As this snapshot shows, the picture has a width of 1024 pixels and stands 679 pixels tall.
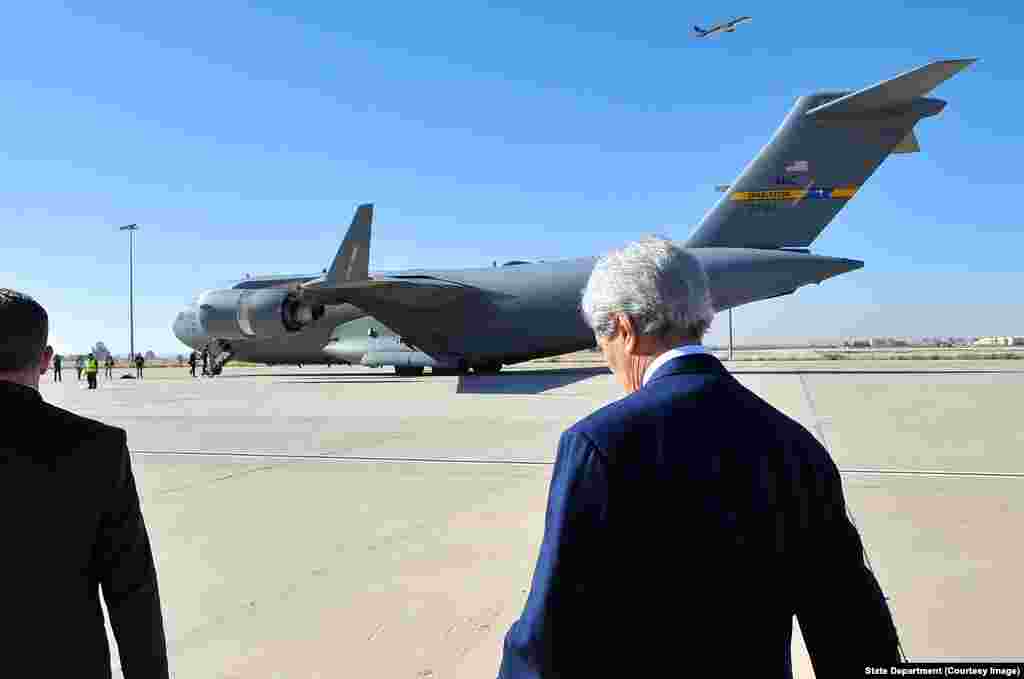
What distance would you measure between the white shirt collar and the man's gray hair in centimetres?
4

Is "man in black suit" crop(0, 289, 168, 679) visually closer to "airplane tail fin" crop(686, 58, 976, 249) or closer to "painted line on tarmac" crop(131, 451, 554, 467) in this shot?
"painted line on tarmac" crop(131, 451, 554, 467)

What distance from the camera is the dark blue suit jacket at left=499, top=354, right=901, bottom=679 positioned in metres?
1.36

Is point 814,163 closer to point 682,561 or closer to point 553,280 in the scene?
point 553,280

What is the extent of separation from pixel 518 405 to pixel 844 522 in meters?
11.1

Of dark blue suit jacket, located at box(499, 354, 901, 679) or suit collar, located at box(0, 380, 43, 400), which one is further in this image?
suit collar, located at box(0, 380, 43, 400)

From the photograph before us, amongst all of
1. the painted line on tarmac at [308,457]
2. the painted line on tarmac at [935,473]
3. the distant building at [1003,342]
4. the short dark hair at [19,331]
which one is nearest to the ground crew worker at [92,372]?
the painted line on tarmac at [308,457]

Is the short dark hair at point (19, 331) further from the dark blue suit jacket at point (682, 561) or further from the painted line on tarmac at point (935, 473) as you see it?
the painted line on tarmac at point (935, 473)

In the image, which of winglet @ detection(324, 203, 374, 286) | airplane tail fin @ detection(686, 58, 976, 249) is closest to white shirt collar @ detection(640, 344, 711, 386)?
airplane tail fin @ detection(686, 58, 976, 249)

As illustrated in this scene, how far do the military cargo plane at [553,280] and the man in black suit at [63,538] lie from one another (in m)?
16.5

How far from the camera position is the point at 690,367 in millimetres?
1516

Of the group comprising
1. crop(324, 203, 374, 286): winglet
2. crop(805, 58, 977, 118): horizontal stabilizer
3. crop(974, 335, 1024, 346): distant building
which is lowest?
crop(974, 335, 1024, 346): distant building

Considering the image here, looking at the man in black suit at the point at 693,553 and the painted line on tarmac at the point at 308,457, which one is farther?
the painted line on tarmac at the point at 308,457

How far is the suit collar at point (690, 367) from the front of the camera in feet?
4.94

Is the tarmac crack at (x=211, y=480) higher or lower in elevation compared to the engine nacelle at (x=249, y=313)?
lower
